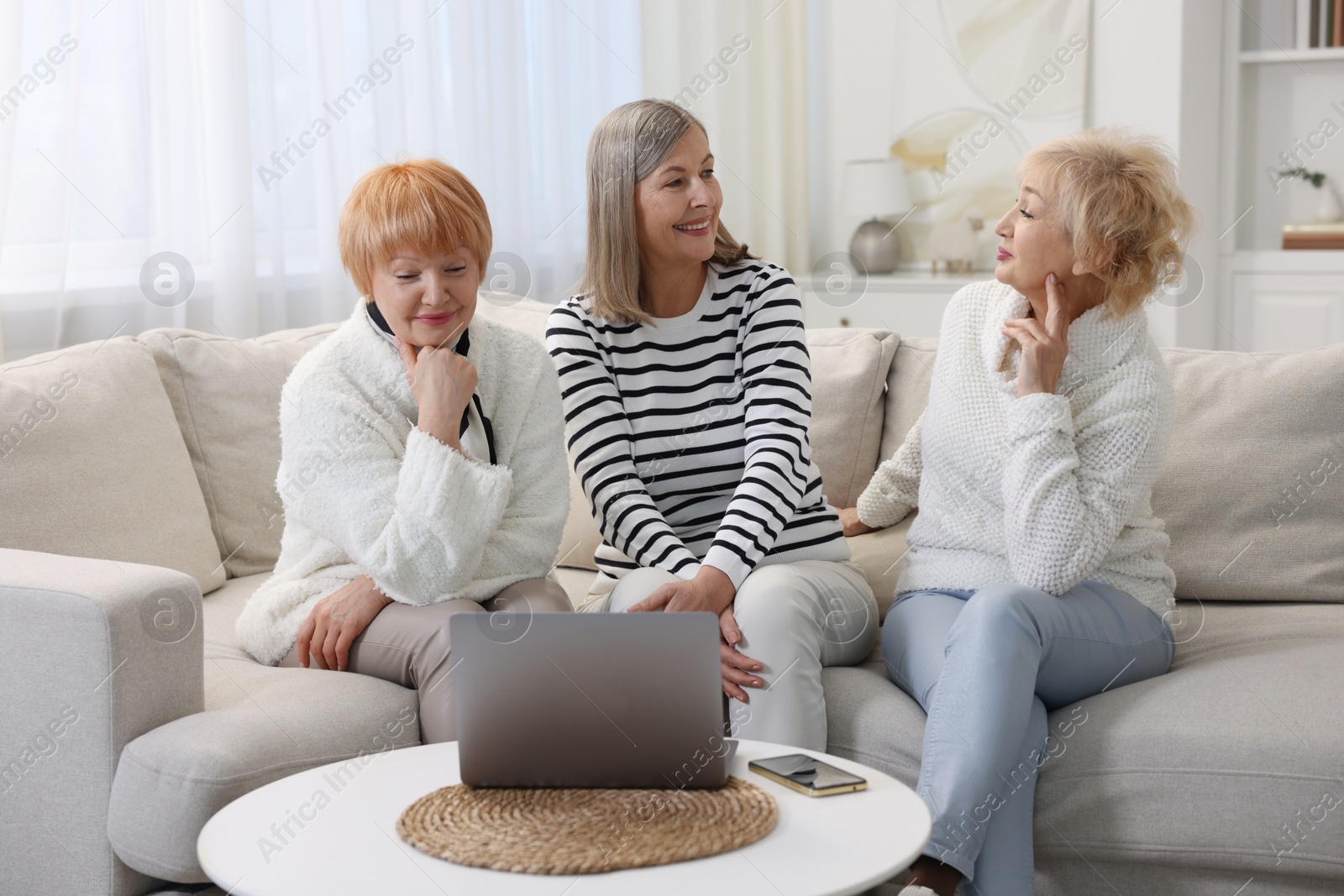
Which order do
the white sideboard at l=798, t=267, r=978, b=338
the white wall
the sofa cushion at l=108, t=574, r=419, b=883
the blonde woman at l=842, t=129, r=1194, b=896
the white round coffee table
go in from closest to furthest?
the white round coffee table < the sofa cushion at l=108, t=574, r=419, b=883 < the blonde woman at l=842, t=129, r=1194, b=896 < the white wall < the white sideboard at l=798, t=267, r=978, b=338

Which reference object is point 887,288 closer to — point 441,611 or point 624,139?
point 624,139

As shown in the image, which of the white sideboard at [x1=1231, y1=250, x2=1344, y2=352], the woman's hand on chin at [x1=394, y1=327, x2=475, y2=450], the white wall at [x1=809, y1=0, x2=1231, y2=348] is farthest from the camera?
the white sideboard at [x1=1231, y1=250, x2=1344, y2=352]

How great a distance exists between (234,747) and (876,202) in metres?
3.23

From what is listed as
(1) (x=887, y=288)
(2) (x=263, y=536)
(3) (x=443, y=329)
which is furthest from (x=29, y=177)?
(1) (x=887, y=288)

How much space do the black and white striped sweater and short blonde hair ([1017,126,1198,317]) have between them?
410 mm

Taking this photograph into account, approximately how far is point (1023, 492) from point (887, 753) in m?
0.37

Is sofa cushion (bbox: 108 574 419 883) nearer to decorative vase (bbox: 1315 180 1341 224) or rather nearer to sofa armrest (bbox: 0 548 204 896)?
sofa armrest (bbox: 0 548 204 896)

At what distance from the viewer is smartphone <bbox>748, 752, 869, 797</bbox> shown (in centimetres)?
110

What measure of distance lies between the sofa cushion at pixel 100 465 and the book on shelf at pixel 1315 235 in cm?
331

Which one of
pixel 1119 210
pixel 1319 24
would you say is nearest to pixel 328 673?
pixel 1119 210

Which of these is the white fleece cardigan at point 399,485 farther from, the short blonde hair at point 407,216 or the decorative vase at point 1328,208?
the decorative vase at point 1328,208

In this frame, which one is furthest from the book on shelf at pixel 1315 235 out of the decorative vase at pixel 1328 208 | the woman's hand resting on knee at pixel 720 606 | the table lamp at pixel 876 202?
the woman's hand resting on knee at pixel 720 606

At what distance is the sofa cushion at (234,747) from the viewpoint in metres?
1.29

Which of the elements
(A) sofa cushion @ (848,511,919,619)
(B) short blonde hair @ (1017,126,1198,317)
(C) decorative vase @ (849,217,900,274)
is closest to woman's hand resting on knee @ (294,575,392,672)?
(A) sofa cushion @ (848,511,919,619)
